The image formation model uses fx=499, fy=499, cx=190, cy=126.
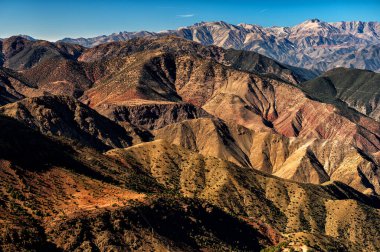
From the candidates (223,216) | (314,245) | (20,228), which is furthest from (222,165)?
(20,228)

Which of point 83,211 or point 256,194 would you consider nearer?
point 83,211

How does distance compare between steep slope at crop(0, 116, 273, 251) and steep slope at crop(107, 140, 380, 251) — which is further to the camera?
steep slope at crop(107, 140, 380, 251)

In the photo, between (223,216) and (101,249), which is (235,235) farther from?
(101,249)

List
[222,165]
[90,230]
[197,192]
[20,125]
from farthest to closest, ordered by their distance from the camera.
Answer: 1. [222,165]
2. [197,192]
3. [20,125]
4. [90,230]

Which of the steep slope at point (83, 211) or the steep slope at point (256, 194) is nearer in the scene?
the steep slope at point (83, 211)

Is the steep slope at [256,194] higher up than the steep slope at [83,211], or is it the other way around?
the steep slope at [83,211]

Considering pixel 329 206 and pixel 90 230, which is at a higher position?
pixel 90 230

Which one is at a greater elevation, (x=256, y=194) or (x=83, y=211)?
(x=83, y=211)

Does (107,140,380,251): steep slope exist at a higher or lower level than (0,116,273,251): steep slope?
lower
